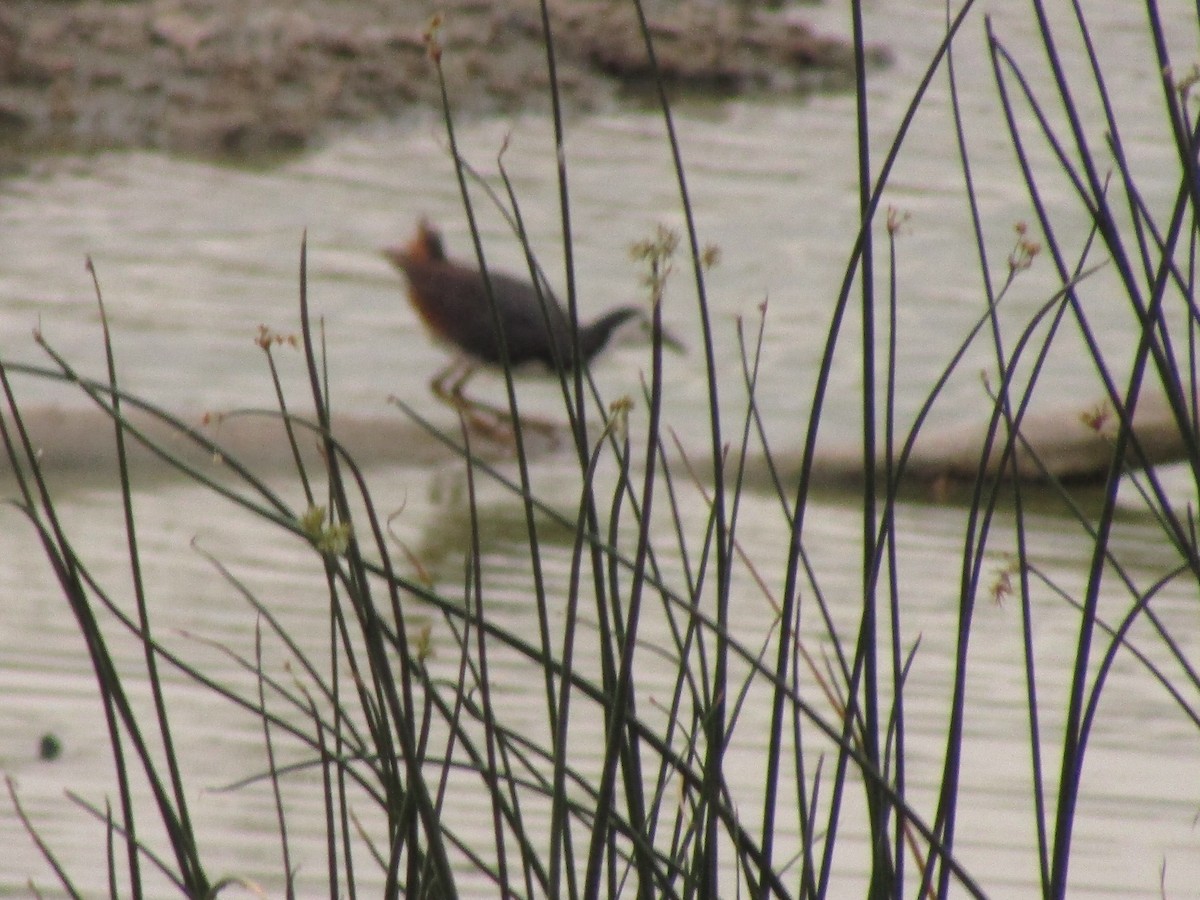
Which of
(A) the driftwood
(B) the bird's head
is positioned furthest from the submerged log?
(B) the bird's head

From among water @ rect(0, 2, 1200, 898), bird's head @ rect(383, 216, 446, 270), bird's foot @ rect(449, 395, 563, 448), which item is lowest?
bird's foot @ rect(449, 395, 563, 448)

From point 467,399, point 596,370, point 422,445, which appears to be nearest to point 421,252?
point 467,399

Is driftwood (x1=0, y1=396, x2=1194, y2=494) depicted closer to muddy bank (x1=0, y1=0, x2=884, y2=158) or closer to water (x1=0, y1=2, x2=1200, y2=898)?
water (x1=0, y1=2, x2=1200, y2=898)

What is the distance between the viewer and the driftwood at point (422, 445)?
335cm

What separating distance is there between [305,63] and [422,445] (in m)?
4.38

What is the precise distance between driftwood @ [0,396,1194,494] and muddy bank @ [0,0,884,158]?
338cm

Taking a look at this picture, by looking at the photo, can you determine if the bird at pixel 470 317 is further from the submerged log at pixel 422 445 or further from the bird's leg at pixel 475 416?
the submerged log at pixel 422 445

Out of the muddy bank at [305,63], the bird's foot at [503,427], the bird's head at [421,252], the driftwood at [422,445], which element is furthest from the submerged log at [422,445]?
the muddy bank at [305,63]

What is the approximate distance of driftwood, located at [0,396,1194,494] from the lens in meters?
3.35

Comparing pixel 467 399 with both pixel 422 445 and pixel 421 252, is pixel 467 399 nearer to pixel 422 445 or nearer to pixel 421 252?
pixel 421 252

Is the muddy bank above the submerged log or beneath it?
above

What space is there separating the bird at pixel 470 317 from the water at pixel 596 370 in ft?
0.54

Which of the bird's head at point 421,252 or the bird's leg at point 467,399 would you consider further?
the bird's head at point 421,252

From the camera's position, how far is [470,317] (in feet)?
13.0
